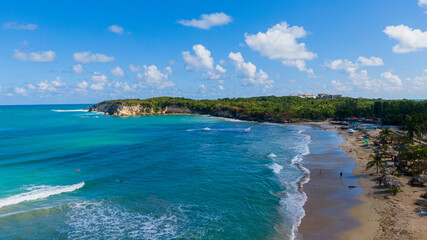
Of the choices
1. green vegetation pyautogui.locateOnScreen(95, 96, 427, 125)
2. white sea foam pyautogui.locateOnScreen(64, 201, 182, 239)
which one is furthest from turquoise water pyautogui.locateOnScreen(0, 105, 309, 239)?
green vegetation pyautogui.locateOnScreen(95, 96, 427, 125)

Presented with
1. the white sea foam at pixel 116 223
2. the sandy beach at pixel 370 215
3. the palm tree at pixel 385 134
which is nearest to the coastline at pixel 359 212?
the sandy beach at pixel 370 215

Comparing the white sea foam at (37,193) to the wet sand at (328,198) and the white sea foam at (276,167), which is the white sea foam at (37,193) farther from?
the white sea foam at (276,167)

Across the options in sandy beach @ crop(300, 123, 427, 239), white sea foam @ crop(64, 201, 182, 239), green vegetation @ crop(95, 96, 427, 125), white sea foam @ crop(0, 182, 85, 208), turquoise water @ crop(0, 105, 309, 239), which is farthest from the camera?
green vegetation @ crop(95, 96, 427, 125)

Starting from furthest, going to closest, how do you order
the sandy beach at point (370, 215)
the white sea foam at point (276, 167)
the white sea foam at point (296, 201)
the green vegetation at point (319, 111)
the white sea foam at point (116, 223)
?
the green vegetation at point (319, 111) < the white sea foam at point (276, 167) < the white sea foam at point (296, 201) < the white sea foam at point (116, 223) < the sandy beach at point (370, 215)

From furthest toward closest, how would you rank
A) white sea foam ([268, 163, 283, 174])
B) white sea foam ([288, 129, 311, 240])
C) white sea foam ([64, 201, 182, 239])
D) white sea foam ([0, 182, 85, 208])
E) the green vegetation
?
the green vegetation, white sea foam ([268, 163, 283, 174]), white sea foam ([0, 182, 85, 208]), white sea foam ([288, 129, 311, 240]), white sea foam ([64, 201, 182, 239])

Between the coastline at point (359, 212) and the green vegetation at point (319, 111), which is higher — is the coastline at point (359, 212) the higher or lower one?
the lower one

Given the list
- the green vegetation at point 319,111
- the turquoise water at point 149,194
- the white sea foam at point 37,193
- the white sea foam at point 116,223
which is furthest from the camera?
the green vegetation at point 319,111

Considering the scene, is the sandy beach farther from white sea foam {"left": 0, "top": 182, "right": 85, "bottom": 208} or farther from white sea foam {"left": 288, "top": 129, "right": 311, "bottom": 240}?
white sea foam {"left": 0, "top": 182, "right": 85, "bottom": 208}

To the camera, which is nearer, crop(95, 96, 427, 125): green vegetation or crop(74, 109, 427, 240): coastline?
crop(74, 109, 427, 240): coastline

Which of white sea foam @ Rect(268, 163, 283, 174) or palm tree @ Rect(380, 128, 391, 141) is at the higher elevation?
palm tree @ Rect(380, 128, 391, 141)
